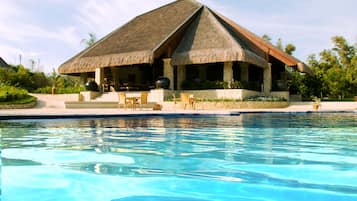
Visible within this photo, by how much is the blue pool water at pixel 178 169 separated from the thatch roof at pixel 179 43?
50.0 ft

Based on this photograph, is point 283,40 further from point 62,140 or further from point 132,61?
point 62,140

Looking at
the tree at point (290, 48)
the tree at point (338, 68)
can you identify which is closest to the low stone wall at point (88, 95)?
the tree at point (338, 68)

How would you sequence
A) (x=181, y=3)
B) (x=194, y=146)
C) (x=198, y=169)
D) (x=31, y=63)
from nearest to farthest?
(x=198, y=169)
(x=194, y=146)
(x=181, y=3)
(x=31, y=63)

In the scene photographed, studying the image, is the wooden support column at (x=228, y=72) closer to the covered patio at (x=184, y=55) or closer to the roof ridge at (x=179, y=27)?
the covered patio at (x=184, y=55)

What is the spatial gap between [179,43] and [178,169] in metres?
21.1

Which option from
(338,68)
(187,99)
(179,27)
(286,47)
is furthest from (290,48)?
(187,99)

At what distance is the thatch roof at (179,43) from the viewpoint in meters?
21.2

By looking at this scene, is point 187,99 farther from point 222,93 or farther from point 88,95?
point 88,95

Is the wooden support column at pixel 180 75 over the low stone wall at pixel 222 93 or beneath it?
over

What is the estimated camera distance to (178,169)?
3535 mm

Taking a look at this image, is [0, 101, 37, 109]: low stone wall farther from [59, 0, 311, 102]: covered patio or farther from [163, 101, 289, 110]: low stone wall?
[163, 101, 289, 110]: low stone wall

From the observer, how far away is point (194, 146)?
16.9 ft

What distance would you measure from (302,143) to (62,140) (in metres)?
4.04

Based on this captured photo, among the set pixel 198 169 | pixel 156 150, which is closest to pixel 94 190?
pixel 198 169
